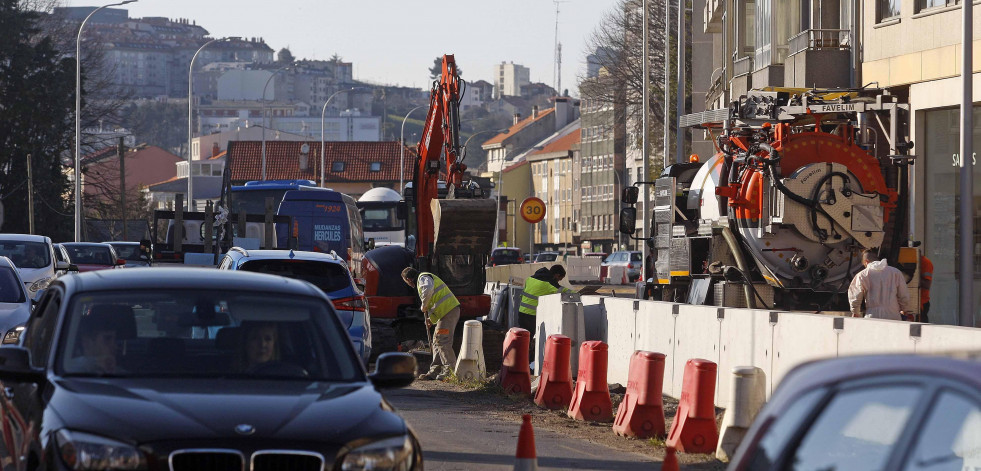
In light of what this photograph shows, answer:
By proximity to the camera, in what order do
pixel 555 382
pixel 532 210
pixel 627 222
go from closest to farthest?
1. pixel 555 382
2. pixel 627 222
3. pixel 532 210

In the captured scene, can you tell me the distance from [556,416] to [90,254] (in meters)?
23.1

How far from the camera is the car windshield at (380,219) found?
5084cm

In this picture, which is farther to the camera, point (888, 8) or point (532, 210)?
point (532, 210)

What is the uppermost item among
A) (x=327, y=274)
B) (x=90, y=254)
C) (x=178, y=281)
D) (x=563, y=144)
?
(x=563, y=144)

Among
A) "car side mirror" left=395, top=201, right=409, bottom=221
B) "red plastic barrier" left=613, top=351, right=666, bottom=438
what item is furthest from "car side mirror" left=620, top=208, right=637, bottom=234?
"red plastic barrier" left=613, top=351, right=666, bottom=438

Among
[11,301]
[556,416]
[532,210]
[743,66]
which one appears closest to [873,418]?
[556,416]

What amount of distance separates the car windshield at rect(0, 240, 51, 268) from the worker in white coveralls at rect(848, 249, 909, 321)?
14.6 m

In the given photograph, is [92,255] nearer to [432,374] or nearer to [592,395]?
[432,374]

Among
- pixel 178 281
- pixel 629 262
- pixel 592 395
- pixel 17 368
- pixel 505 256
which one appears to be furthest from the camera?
pixel 505 256

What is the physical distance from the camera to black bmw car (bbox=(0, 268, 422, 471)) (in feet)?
20.0

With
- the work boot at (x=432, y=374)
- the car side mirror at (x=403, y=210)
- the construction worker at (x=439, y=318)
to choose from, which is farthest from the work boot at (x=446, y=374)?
the car side mirror at (x=403, y=210)

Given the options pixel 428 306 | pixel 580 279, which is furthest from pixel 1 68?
pixel 428 306

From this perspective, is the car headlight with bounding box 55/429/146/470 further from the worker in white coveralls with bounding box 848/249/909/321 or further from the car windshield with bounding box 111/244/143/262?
the car windshield with bounding box 111/244/143/262

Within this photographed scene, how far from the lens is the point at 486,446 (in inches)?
487
